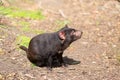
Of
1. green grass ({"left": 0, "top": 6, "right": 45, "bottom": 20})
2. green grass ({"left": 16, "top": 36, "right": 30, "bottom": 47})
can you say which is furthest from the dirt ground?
green grass ({"left": 0, "top": 6, "right": 45, "bottom": 20})

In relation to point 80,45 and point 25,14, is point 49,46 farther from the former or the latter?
point 25,14

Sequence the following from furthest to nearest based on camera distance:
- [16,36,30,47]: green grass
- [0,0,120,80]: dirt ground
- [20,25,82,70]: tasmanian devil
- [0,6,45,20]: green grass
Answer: [0,6,45,20]: green grass → [16,36,30,47]: green grass → [20,25,82,70]: tasmanian devil → [0,0,120,80]: dirt ground

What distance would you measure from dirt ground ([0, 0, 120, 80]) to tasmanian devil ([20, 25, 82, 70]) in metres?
0.17

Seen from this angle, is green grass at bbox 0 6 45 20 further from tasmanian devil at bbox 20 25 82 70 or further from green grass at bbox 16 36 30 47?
tasmanian devil at bbox 20 25 82 70

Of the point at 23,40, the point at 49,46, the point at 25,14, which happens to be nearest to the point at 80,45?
the point at 23,40

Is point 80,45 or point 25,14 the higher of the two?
point 25,14

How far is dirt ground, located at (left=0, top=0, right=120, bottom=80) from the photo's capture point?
22.0 ft

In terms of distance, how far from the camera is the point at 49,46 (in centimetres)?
690

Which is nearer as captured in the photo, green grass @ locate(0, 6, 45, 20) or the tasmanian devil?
the tasmanian devil

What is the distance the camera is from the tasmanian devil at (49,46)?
6.89 metres

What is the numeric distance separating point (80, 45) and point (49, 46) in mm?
2317

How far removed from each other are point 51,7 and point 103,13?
6.06 feet

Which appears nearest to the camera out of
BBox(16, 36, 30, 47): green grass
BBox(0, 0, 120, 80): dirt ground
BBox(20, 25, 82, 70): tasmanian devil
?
BBox(0, 0, 120, 80): dirt ground

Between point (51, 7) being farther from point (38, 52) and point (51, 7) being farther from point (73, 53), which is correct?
point (38, 52)
